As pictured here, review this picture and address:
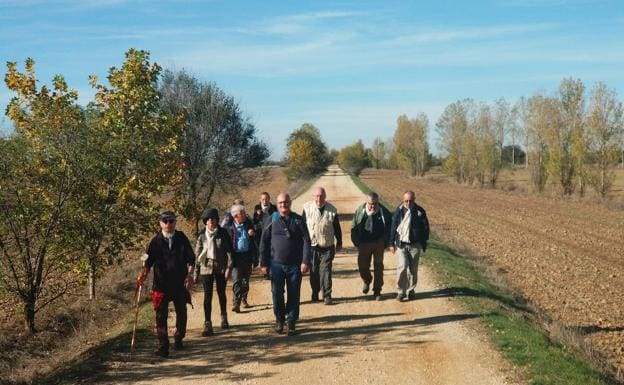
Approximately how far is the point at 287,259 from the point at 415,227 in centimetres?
302

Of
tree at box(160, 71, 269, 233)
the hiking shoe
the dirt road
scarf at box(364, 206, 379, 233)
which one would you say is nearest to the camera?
the dirt road

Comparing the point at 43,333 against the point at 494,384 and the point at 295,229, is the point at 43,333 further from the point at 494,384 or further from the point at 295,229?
the point at 494,384

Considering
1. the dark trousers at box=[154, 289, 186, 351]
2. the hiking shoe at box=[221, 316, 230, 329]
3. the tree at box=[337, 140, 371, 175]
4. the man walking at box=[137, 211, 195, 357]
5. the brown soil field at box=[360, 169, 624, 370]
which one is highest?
the tree at box=[337, 140, 371, 175]

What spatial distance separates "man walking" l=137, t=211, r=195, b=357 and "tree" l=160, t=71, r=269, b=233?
8.87m

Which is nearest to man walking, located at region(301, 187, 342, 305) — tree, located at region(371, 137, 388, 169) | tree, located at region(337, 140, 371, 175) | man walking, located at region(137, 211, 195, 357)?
man walking, located at region(137, 211, 195, 357)

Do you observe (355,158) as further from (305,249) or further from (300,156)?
(305,249)

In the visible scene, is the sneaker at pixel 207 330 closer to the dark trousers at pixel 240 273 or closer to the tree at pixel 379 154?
the dark trousers at pixel 240 273

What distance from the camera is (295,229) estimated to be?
9336 mm

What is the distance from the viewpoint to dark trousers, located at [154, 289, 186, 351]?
8.29 meters

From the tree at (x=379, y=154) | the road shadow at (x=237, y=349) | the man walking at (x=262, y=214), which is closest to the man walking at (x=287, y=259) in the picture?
the road shadow at (x=237, y=349)

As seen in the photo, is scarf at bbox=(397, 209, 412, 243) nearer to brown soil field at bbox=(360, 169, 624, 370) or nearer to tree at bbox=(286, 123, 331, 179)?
brown soil field at bbox=(360, 169, 624, 370)

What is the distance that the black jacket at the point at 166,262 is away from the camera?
834 centimetres

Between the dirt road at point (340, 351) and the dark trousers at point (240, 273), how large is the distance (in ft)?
1.23

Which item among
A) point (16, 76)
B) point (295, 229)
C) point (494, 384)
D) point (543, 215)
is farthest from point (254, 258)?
point (543, 215)
